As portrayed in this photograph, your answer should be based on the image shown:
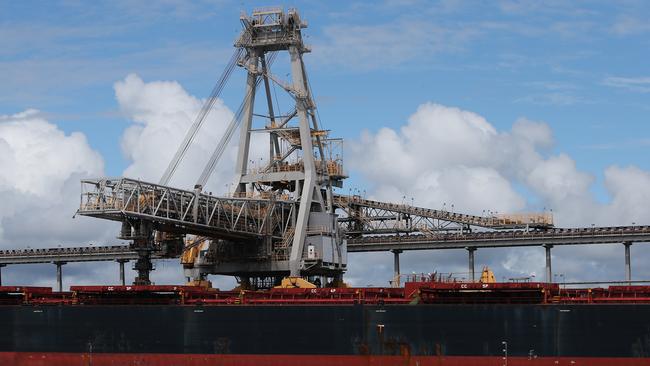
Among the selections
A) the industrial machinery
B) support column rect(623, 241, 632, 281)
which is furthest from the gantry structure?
support column rect(623, 241, 632, 281)

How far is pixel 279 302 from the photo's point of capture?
199ft

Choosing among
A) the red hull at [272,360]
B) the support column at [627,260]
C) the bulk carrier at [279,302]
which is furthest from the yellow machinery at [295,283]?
the support column at [627,260]

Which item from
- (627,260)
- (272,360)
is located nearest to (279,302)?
(272,360)

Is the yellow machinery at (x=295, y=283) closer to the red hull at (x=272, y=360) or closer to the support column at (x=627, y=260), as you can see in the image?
the red hull at (x=272, y=360)

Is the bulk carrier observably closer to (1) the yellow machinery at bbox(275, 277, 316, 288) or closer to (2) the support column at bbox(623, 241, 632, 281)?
(1) the yellow machinery at bbox(275, 277, 316, 288)

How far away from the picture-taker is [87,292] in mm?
64688

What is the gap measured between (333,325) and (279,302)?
453 cm

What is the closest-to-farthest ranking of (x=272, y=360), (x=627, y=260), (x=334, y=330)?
(x=334, y=330) → (x=272, y=360) → (x=627, y=260)

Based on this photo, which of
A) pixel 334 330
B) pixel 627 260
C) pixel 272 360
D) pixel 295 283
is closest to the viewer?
pixel 334 330

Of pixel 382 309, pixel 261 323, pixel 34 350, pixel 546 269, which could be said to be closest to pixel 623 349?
pixel 382 309

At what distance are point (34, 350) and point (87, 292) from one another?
4540mm

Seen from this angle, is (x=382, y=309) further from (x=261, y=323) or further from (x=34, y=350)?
(x=34, y=350)

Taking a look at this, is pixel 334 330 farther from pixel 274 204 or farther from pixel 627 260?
pixel 627 260

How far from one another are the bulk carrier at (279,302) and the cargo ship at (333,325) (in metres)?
0.06
